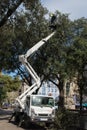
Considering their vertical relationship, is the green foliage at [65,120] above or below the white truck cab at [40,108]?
below

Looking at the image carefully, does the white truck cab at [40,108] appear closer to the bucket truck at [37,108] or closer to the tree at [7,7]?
the bucket truck at [37,108]

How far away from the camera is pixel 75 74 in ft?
116

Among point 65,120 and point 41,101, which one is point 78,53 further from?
point 65,120

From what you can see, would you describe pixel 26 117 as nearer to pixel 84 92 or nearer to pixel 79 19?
pixel 84 92

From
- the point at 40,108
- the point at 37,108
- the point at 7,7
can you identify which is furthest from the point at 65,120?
Answer: the point at 7,7

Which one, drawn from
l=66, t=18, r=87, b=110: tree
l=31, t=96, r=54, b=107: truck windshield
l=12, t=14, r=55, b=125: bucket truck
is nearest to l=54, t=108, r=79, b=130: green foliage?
l=12, t=14, r=55, b=125: bucket truck

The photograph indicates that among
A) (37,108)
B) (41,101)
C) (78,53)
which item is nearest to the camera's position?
(37,108)

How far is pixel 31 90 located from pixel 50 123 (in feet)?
13.2

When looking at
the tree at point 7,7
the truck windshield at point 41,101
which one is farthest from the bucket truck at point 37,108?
the tree at point 7,7

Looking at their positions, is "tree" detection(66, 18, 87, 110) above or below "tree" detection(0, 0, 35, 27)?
above

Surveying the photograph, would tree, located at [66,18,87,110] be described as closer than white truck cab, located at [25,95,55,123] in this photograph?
No

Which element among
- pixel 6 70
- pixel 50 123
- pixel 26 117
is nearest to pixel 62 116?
pixel 50 123

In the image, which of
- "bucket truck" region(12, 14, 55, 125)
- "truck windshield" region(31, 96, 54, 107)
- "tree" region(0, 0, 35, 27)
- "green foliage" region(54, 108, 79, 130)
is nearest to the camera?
"tree" region(0, 0, 35, 27)

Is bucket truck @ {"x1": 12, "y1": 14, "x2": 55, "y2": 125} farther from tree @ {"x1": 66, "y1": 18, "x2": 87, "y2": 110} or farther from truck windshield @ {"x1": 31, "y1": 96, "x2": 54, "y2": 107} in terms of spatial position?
tree @ {"x1": 66, "y1": 18, "x2": 87, "y2": 110}
